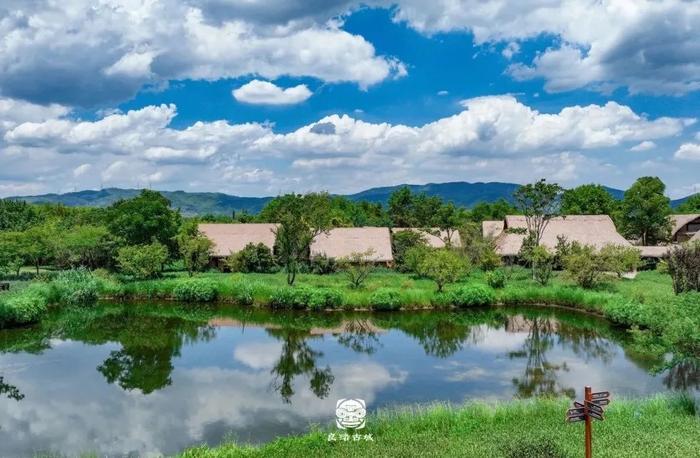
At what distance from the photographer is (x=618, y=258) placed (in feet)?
105

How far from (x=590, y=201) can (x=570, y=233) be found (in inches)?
863

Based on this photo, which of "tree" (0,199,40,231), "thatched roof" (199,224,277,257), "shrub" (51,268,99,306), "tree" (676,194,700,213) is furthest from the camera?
"tree" (676,194,700,213)

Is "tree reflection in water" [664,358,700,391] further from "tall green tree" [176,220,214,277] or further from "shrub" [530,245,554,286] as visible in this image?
"tall green tree" [176,220,214,277]

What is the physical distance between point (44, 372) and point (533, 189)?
2951 cm

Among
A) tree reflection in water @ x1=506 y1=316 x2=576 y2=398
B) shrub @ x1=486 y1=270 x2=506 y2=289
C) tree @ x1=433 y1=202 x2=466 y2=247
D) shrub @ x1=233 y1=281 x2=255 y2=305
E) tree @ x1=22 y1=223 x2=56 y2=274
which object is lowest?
tree reflection in water @ x1=506 y1=316 x2=576 y2=398

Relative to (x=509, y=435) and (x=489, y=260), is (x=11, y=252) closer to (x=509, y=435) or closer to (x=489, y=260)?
(x=489, y=260)

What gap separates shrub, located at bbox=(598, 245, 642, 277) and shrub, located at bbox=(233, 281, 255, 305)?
18746 millimetres

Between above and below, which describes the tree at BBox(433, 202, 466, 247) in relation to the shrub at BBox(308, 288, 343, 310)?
above

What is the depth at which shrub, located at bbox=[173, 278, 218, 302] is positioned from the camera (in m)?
30.2

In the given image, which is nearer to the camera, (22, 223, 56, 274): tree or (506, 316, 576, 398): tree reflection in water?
(506, 316, 576, 398): tree reflection in water

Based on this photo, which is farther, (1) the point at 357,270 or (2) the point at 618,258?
(1) the point at 357,270

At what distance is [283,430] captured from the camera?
12.8 meters

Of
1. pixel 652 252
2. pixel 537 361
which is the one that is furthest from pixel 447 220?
pixel 537 361

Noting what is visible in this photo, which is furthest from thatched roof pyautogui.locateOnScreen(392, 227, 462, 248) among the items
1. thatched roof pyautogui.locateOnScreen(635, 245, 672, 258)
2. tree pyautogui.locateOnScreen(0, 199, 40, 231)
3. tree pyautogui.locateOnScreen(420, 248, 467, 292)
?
tree pyautogui.locateOnScreen(0, 199, 40, 231)
